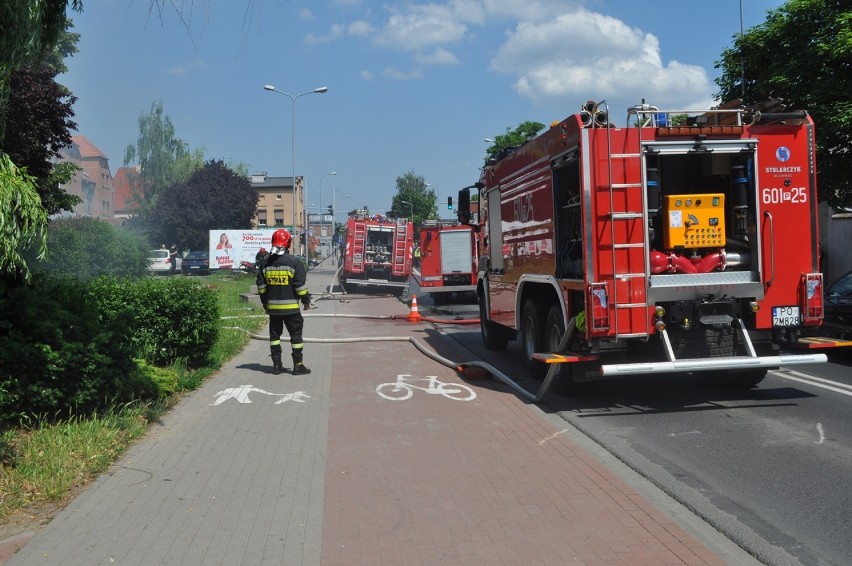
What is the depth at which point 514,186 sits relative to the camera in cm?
1010

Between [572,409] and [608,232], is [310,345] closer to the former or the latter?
[572,409]

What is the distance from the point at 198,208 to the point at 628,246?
2046 inches

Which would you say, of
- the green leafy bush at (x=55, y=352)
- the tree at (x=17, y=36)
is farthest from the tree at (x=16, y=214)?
the green leafy bush at (x=55, y=352)

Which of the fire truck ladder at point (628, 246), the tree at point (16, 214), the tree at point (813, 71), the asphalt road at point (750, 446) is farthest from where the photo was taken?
the tree at point (813, 71)

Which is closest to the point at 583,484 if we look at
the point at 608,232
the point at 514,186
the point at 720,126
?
the point at 608,232

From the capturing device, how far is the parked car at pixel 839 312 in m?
10.4

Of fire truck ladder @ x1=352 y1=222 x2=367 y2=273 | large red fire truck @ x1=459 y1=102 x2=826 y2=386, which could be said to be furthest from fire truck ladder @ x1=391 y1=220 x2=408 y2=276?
large red fire truck @ x1=459 y1=102 x2=826 y2=386

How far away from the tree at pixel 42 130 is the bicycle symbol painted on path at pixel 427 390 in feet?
18.9

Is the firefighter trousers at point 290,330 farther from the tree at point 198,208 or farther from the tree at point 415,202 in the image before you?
the tree at point 415,202

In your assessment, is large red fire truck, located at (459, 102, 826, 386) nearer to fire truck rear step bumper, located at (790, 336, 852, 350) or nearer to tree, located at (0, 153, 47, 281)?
fire truck rear step bumper, located at (790, 336, 852, 350)

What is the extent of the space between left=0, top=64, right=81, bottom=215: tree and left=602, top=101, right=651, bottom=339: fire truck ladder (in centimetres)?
792

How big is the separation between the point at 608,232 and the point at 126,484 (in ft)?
16.1

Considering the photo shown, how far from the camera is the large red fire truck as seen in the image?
7.45 metres

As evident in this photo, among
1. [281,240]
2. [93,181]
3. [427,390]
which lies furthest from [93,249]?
[93,181]
